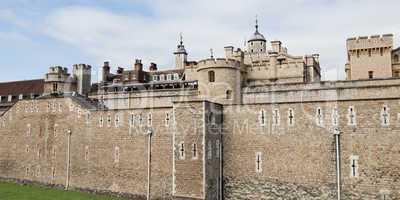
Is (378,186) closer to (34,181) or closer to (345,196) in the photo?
(345,196)

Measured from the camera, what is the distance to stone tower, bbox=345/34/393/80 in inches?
1501

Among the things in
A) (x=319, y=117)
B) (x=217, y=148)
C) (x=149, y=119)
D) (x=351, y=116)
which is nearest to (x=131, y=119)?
(x=149, y=119)

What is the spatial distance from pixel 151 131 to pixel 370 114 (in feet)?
44.3

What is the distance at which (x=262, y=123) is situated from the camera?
85.4 feet

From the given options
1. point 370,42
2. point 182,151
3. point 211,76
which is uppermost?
point 370,42

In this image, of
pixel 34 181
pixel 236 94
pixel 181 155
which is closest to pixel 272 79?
pixel 236 94

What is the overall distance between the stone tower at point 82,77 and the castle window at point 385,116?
120ft

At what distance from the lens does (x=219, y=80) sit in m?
33.7

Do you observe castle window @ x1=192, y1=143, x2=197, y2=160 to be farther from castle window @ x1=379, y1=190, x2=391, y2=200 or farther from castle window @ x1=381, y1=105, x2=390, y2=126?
castle window @ x1=381, y1=105, x2=390, y2=126

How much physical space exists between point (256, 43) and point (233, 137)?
31.7 m

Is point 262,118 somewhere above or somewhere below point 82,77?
below

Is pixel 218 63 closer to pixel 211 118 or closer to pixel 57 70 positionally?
pixel 211 118

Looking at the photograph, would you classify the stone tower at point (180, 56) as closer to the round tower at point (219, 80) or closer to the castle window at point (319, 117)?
the round tower at point (219, 80)

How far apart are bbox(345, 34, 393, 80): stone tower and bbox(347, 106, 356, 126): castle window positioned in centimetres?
1640
